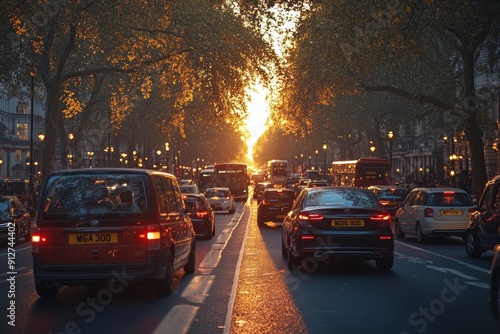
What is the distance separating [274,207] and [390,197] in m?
6.29

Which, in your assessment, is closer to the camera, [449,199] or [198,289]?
[198,289]

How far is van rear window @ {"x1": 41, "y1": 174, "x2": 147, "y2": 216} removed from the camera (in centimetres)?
1141

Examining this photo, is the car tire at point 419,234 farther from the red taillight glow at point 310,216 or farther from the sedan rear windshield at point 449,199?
the red taillight glow at point 310,216

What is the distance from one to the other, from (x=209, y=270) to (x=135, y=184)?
174 inches

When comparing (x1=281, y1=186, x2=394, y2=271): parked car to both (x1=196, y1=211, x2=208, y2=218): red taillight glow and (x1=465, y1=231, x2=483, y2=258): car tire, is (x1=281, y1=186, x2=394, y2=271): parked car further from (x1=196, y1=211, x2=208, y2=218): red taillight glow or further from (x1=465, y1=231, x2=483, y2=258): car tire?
(x1=196, y1=211, x2=208, y2=218): red taillight glow

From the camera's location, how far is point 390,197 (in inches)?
1443

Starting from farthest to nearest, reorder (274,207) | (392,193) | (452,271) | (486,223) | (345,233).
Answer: (392,193) < (274,207) < (486,223) < (452,271) < (345,233)

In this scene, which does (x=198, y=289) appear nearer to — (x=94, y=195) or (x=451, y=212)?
(x=94, y=195)

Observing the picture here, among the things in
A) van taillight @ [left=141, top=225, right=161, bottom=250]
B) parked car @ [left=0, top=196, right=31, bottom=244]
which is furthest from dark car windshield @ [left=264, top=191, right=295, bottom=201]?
van taillight @ [left=141, top=225, right=161, bottom=250]

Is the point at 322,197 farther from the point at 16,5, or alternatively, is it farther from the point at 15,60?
the point at 15,60

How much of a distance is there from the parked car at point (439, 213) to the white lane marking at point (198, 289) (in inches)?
402

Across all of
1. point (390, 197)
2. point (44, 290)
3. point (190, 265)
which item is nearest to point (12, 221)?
point (190, 265)

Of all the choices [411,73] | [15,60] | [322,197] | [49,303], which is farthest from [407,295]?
[411,73]

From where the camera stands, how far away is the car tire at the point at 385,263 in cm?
1485
